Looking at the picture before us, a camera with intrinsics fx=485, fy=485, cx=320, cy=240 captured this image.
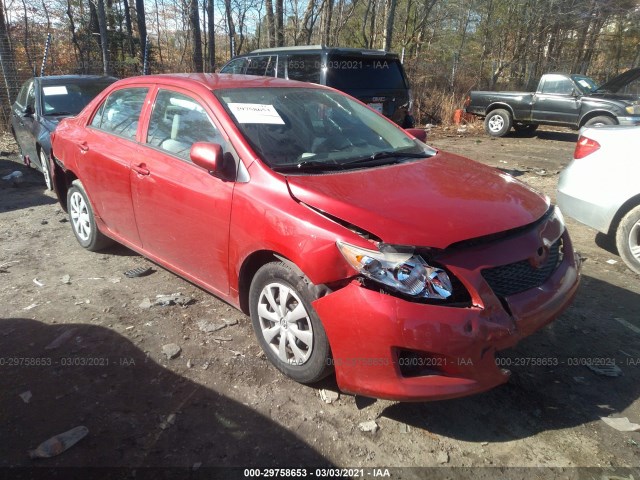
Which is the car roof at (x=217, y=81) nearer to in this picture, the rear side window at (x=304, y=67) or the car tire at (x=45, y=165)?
the car tire at (x=45, y=165)

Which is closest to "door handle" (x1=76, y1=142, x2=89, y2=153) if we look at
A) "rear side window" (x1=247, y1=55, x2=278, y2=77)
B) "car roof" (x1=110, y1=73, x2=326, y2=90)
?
"car roof" (x1=110, y1=73, x2=326, y2=90)

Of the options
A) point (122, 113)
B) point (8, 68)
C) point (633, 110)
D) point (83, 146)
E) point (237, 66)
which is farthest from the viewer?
point (633, 110)

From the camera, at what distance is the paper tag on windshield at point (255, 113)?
3.16 metres

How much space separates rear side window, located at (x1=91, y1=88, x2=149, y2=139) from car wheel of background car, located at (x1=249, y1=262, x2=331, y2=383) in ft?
6.01

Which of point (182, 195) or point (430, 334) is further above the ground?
point (182, 195)

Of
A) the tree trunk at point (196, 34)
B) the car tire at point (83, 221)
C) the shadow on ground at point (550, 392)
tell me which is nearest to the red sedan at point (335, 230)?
the shadow on ground at point (550, 392)

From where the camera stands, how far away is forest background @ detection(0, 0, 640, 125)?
42.7 ft

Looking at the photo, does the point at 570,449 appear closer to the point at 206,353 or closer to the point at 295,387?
the point at 295,387

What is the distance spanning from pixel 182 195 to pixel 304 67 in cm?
558

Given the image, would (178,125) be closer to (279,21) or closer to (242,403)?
(242,403)

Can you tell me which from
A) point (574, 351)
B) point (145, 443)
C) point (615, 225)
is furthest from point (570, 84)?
point (145, 443)

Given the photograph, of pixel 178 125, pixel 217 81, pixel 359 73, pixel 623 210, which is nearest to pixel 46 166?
pixel 178 125

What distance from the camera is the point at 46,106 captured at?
23.1 ft

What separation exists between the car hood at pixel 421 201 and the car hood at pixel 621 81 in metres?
10.9
